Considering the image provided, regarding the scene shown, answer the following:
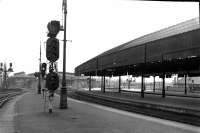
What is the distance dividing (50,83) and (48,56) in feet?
5.22

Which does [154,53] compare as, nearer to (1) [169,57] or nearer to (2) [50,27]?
(1) [169,57]

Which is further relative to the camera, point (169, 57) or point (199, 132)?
point (169, 57)

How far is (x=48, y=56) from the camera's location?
596 inches

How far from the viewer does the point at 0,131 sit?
10.5 metres

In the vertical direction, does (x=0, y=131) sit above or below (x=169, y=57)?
below

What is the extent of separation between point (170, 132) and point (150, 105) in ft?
27.3

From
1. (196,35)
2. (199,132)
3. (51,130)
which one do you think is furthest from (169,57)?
(51,130)

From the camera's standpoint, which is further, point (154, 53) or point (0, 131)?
point (154, 53)

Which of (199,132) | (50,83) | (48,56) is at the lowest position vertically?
Answer: (199,132)

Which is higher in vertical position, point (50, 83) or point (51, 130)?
point (50, 83)

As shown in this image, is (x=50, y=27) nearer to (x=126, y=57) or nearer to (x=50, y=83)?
(x=50, y=83)

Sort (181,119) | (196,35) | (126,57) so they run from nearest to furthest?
(181,119) < (196,35) < (126,57)

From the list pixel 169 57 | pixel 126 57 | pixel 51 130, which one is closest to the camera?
pixel 51 130

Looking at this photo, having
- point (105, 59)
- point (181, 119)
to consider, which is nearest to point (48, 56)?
point (181, 119)
